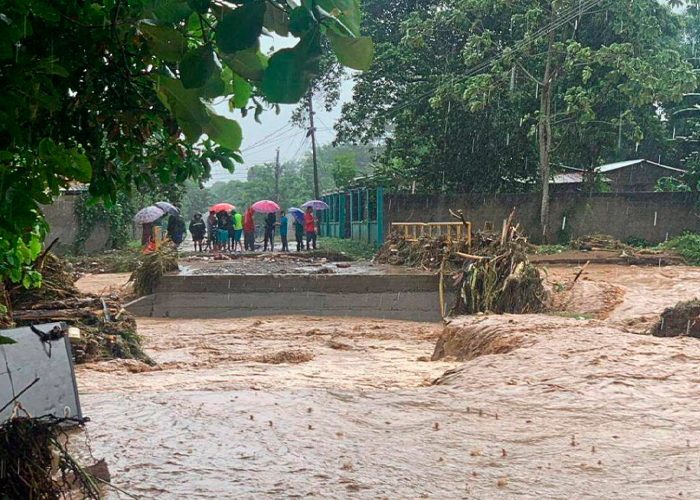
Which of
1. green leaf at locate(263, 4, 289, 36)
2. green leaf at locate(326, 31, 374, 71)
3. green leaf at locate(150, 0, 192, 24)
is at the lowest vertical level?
green leaf at locate(326, 31, 374, 71)

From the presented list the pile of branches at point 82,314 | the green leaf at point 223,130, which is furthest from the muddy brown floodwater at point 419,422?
the green leaf at point 223,130

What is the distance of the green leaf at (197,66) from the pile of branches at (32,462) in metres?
2.08

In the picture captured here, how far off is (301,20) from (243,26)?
0.15 meters

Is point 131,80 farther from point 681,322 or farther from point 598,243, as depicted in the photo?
point 598,243

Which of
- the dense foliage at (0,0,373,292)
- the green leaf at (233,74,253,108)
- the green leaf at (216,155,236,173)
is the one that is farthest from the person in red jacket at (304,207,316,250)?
the green leaf at (233,74,253,108)

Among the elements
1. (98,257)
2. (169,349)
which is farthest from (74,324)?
(98,257)

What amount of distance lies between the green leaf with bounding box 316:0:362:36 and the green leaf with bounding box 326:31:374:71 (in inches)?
1.9

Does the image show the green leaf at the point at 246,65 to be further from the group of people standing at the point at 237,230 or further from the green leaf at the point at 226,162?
the group of people standing at the point at 237,230

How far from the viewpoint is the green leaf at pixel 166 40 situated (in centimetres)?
236

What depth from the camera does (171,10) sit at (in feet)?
7.30

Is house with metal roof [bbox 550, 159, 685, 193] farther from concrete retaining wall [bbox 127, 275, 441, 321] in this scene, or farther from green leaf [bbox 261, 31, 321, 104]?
green leaf [bbox 261, 31, 321, 104]

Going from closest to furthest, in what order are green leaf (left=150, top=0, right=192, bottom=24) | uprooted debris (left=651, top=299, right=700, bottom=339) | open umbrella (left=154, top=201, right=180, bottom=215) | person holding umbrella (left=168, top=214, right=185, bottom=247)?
green leaf (left=150, top=0, right=192, bottom=24), uprooted debris (left=651, top=299, right=700, bottom=339), person holding umbrella (left=168, top=214, right=185, bottom=247), open umbrella (left=154, top=201, right=180, bottom=215)

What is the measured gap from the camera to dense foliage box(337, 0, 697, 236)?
23.9 meters

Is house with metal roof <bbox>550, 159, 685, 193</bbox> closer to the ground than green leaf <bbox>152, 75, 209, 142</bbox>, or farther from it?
farther from it
